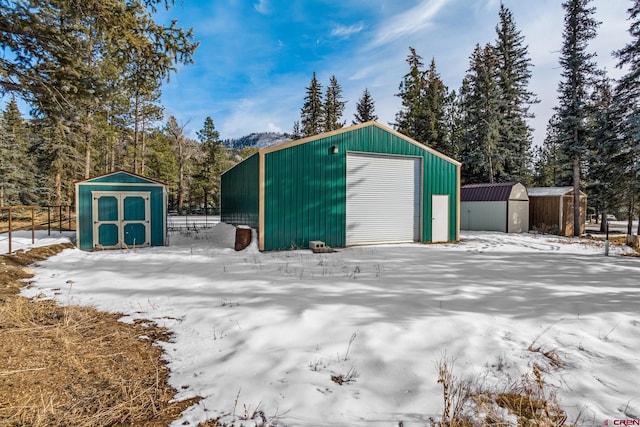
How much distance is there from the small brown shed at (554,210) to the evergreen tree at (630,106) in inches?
106

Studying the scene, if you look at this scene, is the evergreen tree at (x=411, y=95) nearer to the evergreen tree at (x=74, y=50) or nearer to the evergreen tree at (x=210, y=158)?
the evergreen tree at (x=210, y=158)

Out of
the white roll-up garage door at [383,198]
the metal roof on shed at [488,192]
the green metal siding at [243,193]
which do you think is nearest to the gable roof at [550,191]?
the metal roof on shed at [488,192]

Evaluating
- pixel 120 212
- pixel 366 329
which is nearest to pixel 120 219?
pixel 120 212

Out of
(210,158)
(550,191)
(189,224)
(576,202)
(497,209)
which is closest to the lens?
(576,202)

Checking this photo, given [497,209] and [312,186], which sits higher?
[312,186]

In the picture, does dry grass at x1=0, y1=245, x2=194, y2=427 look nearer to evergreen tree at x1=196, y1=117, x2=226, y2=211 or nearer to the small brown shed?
the small brown shed

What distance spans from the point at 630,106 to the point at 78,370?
22399mm

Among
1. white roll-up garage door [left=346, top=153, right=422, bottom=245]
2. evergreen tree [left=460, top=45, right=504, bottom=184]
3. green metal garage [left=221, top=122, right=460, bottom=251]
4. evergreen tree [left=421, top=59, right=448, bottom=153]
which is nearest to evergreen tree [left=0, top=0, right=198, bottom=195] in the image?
green metal garage [left=221, top=122, right=460, bottom=251]

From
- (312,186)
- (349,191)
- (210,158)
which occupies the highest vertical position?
(210,158)

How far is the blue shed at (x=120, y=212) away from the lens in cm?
1038

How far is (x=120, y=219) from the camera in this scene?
35.5ft

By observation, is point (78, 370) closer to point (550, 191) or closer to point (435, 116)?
point (550, 191)

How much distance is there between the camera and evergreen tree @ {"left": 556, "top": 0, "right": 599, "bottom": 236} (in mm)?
17844

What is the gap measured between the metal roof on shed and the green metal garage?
6114 millimetres
